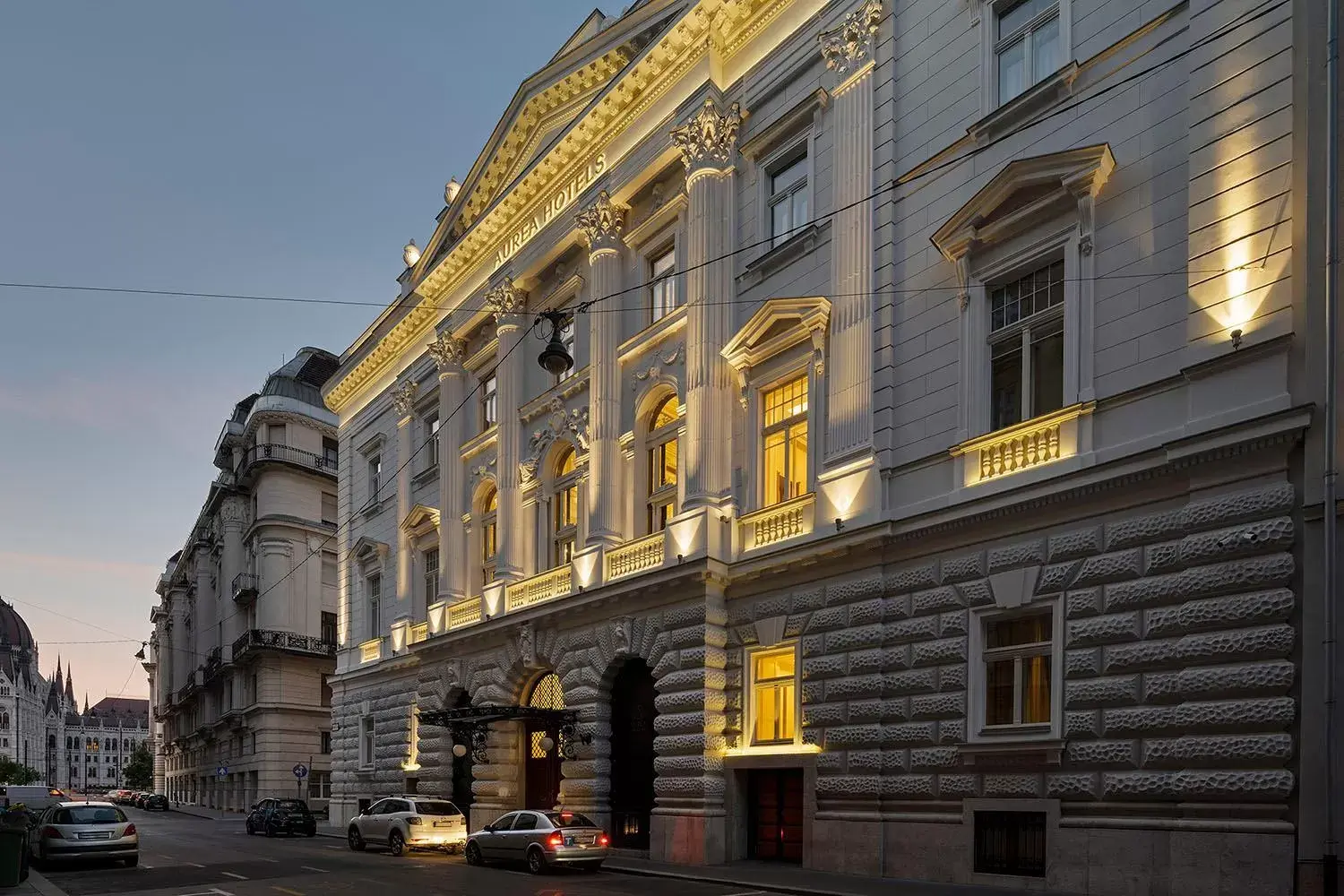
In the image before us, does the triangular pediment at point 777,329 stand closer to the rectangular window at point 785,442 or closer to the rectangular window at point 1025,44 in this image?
the rectangular window at point 785,442

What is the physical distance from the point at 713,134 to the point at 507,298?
10.2 m

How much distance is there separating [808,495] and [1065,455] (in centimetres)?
586

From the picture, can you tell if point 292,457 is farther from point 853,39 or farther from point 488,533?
point 853,39

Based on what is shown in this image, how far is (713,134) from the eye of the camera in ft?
85.7

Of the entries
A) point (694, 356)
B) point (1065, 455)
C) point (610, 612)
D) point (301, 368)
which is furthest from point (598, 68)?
point (301, 368)

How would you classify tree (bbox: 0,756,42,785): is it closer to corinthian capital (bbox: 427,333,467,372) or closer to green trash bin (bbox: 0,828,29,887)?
corinthian capital (bbox: 427,333,467,372)

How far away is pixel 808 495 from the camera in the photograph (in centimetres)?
2248

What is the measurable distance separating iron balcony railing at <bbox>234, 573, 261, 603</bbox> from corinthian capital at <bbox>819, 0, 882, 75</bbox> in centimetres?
5557

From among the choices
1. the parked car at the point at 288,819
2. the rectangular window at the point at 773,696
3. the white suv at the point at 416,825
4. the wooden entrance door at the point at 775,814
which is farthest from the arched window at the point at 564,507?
the parked car at the point at 288,819

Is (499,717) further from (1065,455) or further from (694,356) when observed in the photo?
(1065,455)

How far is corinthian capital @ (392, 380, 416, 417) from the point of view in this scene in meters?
41.5

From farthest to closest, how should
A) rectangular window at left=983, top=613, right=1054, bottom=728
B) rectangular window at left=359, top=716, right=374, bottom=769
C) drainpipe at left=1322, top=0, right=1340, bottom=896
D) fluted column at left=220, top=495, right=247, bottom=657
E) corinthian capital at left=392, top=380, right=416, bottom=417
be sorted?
fluted column at left=220, top=495, right=247, bottom=657 → rectangular window at left=359, top=716, right=374, bottom=769 → corinthian capital at left=392, top=380, right=416, bottom=417 → rectangular window at left=983, top=613, right=1054, bottom=728 → drainpipe at left=1322, top=0, right=1340, bottom=896

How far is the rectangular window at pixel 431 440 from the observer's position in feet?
133

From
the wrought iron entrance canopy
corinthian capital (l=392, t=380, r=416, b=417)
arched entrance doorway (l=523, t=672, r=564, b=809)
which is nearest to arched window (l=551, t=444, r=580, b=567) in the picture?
arched entrance doorway (l=523, t=672, r=564, b=809)
